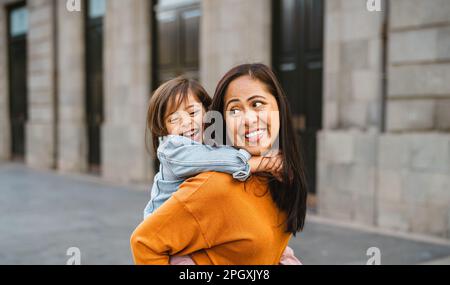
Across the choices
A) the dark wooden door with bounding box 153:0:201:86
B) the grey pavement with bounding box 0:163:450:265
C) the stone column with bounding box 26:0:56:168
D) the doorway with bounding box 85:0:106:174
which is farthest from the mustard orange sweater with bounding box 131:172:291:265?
the stone column with bounding box 26:0:56:168

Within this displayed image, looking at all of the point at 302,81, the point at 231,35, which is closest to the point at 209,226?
the point at 302,81

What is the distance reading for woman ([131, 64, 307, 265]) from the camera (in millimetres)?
1713

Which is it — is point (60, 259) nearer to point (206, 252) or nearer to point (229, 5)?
point (206, 252)

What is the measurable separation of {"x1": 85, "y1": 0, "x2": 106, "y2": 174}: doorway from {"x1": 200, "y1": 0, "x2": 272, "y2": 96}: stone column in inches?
177

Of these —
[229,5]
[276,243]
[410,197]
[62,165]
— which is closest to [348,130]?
[410,197]

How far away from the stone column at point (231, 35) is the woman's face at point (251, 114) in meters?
7.57

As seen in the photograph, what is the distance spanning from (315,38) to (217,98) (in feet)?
25.3

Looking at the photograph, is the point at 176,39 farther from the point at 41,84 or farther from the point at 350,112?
the point at 41,84

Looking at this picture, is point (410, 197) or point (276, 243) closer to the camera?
point (276, 243)

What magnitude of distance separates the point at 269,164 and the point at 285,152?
0.08m

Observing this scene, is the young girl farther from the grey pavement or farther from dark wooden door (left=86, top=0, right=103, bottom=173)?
dark wooden door (left=86, top=0, right=103, bottom=173)

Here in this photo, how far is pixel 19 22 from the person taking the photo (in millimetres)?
18391

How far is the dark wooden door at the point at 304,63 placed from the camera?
9.22 metres

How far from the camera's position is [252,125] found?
182 centimetres
